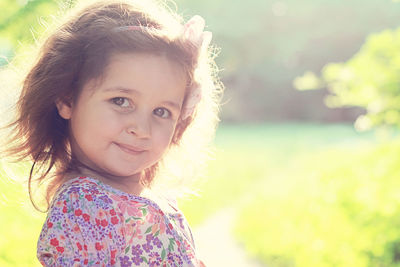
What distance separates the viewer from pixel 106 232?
5.50 feet

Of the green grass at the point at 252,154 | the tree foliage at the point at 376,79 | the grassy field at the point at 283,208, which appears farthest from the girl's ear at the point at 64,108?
the tree foliage at the point at 376,79

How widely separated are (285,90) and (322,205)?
54.9 feet

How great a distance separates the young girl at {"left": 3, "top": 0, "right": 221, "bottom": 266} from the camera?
5.55ft

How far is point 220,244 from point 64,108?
410cm

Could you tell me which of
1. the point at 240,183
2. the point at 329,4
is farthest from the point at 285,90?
the point at 240,183

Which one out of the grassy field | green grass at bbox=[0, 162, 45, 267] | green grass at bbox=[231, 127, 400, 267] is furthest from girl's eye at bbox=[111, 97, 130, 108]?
green grass at bbox=[231, 127, 400, 267]

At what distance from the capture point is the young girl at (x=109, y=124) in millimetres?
1690

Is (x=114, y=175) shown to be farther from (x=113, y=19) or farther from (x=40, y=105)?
(x=113, y=19)

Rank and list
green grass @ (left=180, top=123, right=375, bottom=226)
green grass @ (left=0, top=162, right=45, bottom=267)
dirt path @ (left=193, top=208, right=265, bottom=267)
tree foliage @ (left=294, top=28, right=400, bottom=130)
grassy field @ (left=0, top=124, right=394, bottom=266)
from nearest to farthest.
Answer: green grass @ (left=0, top=162, right=45, bottom=267) → grassy field @ (left=0, top=124, right=394, bottom=266) → tree foliage @ (left=294, top=28, right=400, bottom=130) → dirt path @ (left=193, top=208, right=265, bottom=267) → green grass @ (left=180, top=123, right=375, bottom=226)

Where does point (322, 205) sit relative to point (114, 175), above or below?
above

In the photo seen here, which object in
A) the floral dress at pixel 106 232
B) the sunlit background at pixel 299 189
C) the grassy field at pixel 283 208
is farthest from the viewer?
the grassy field at pixel 283 208

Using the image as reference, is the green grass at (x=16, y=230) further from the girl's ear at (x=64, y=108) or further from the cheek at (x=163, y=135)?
the cheek at (x=163, y=135)

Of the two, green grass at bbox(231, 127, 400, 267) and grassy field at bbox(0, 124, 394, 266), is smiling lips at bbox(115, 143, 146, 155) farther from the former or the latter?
green grass at bbox(231, 127, 400, 267)

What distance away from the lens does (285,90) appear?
72.4 ft
